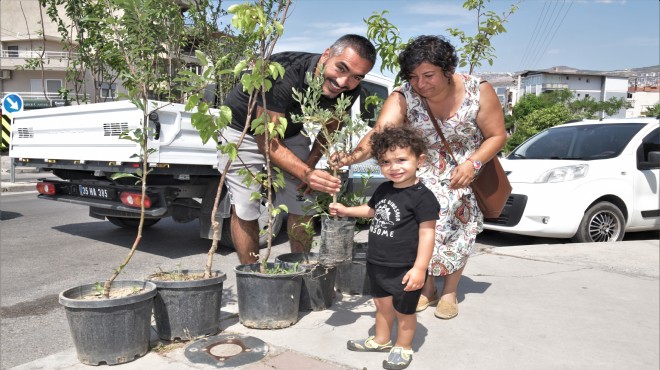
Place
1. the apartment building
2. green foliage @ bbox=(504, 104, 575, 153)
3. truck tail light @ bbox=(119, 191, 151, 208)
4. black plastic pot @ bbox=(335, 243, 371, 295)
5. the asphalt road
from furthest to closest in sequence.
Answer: the apartment building, green foliage @ bbox=(504, 104, 575, 153), truck tail light @ bbox=(119, 191, 151, 208), black plastic pot @ bbox=(335, 243, 371, 295), the asphalt road

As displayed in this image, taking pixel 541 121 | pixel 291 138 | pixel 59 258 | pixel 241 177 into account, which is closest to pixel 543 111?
pixel 541 121

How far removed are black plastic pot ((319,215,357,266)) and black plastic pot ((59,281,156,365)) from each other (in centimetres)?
113

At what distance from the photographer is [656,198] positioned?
7172 mm

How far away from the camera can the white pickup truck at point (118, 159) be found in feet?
18.7

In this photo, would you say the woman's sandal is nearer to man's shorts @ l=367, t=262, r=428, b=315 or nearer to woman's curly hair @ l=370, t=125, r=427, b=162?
man's shorts @ l=367, t=262, r=428, b=315

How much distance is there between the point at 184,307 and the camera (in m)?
3.30

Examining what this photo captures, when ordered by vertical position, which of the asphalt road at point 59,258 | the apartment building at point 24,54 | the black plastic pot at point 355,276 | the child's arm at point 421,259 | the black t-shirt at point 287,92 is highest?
the apartment building at point 24,54

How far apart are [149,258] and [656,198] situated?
248 inches

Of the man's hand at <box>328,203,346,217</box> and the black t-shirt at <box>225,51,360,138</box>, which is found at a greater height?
the black t-shirt at <box>225,51,360,138</box>

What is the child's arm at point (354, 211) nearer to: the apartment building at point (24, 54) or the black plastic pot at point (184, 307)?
the black plastic pot at point (184, 307)

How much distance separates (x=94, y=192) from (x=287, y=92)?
3694mm

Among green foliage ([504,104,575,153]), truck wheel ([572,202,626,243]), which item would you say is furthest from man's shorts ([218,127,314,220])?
green foliage ([504,104,575,153])

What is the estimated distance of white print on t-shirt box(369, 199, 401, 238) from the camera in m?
3.00

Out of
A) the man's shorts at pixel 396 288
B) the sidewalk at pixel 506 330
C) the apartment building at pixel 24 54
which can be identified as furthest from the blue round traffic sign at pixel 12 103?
the apartment building at pixel 24 54
